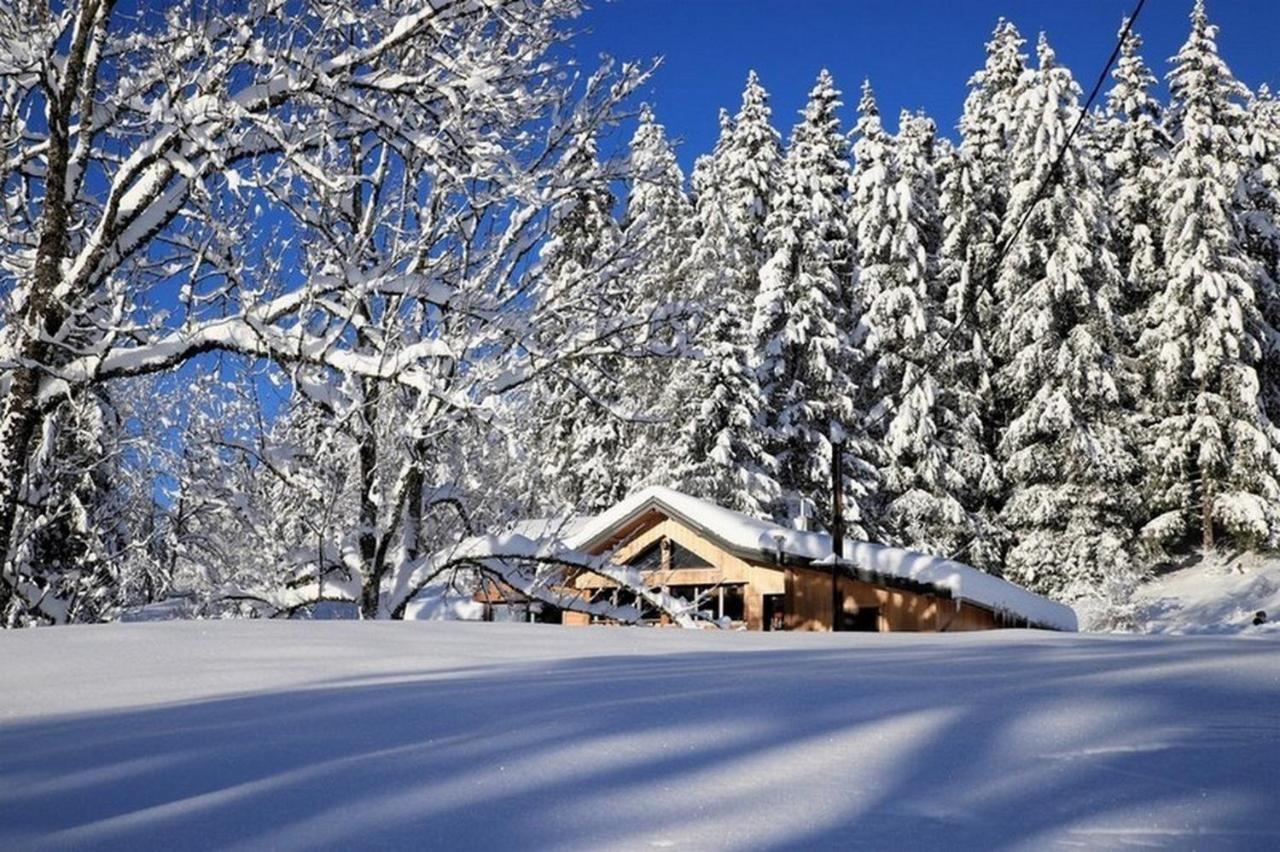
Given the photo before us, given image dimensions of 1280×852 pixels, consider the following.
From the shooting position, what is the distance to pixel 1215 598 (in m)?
27.0

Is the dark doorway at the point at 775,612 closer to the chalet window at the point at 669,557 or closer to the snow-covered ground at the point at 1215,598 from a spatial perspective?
the chalet window at the point at 669,557

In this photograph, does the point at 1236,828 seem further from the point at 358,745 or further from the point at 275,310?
the point at 275,310

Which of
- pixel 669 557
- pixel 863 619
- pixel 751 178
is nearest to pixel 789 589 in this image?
pixel 669 557

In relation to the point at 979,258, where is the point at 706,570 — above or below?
below

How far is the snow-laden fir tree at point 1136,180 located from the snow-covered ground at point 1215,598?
9.23 metres

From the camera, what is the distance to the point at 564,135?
9.73 meters

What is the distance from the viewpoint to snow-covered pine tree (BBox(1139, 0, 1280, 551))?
93.6ft

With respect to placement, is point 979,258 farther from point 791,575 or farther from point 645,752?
point 645,752

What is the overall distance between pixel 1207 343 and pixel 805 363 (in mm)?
11753

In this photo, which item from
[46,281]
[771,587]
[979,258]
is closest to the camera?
[46,281]

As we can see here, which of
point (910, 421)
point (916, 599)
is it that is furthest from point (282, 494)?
point (910, 421)

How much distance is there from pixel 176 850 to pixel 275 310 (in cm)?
649

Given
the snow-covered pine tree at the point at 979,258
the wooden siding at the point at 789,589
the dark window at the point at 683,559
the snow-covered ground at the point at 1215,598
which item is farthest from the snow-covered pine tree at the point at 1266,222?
the dark window at the point at 683,559

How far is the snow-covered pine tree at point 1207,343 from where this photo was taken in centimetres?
2853
